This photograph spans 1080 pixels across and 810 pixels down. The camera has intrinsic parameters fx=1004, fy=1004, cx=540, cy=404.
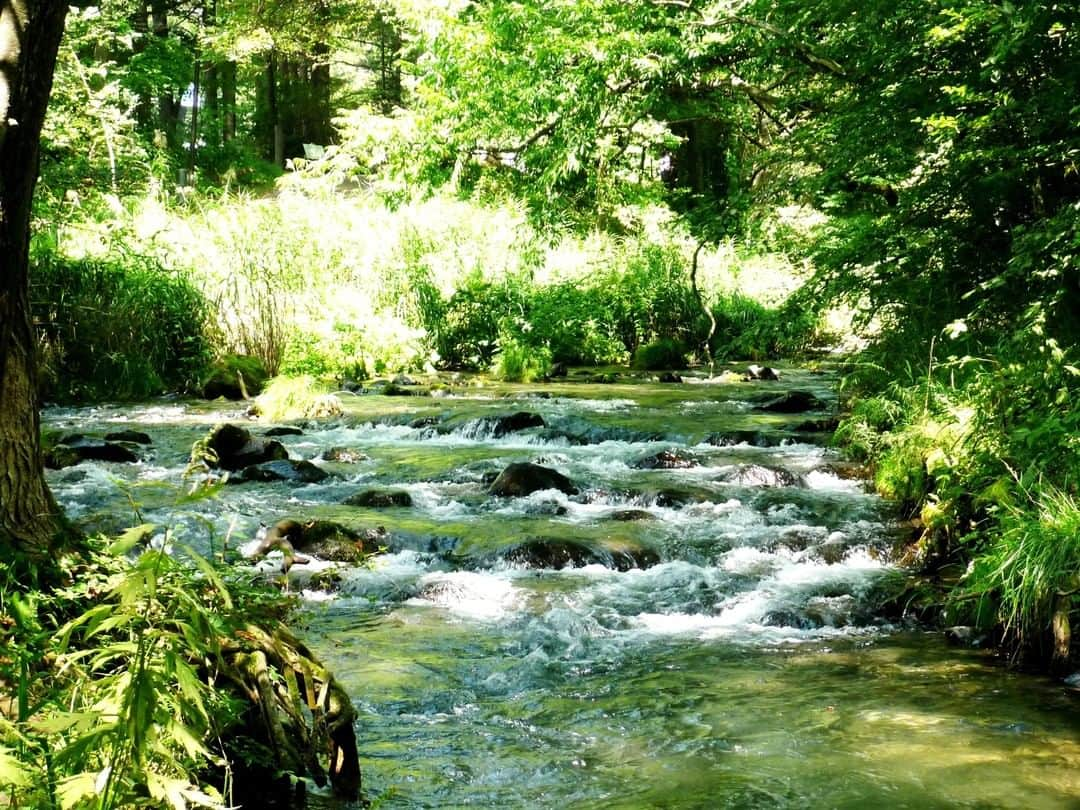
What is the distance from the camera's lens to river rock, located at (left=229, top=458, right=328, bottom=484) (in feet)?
28.9

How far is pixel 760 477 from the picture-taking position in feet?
28.3

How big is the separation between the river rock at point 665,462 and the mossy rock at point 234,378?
20.8 feet

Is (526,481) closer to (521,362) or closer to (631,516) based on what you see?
(631,516)

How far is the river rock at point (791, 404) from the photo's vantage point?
1206 cm

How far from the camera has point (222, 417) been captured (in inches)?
475

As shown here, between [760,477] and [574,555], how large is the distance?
2.67 meters

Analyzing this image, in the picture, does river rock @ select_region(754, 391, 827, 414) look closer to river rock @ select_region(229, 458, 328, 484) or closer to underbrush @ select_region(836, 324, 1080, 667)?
underbrush @ select_region(836, 324, 1080, 667)

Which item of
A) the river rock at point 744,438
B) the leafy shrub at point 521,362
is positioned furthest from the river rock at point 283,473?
the leafy shrub at point 521,362

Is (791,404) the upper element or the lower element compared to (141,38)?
lower

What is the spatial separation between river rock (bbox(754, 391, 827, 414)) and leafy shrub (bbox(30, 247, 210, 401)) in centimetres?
775

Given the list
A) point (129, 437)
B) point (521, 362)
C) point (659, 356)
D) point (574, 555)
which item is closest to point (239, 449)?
point (129, 437)

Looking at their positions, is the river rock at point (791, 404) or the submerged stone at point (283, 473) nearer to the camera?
the submerged stone at point (283, 473)

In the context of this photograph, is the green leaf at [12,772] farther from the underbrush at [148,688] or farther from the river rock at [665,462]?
the river rock at [665,462]

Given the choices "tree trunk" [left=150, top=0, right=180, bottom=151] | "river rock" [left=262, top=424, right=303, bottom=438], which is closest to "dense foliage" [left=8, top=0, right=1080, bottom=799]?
"river rock" [left=262, top=424, right=303, bottom=438]
